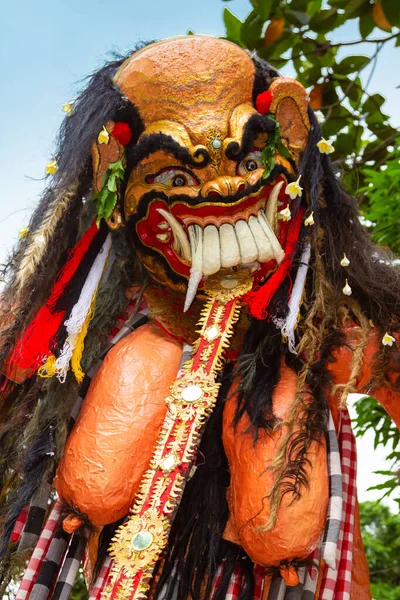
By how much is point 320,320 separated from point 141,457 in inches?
17.0

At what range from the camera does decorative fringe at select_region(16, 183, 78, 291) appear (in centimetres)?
141

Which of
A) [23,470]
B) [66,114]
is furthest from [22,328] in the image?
[66,114]

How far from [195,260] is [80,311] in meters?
0.25

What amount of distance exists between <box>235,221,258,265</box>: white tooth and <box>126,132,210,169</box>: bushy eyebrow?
0.46 feet

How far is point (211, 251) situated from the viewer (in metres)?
1.42

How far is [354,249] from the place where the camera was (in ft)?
5.07

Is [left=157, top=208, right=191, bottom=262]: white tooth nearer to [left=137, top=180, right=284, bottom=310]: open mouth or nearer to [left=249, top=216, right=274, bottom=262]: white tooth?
[left=137, top=180, right=284, bottom=310]: open mouth

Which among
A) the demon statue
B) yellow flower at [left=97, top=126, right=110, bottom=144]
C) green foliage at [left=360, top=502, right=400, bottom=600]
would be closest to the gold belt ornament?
the demon statue

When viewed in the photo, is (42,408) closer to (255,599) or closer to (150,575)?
(150,575)

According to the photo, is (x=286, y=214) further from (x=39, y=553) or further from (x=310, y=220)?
(x=39, y=553)

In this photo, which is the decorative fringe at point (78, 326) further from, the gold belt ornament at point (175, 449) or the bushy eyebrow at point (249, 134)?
the bushy eyebrow at point (249, 134)

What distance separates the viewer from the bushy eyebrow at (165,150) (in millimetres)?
1408

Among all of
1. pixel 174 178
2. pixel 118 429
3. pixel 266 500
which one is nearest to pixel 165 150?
pixel 174 178

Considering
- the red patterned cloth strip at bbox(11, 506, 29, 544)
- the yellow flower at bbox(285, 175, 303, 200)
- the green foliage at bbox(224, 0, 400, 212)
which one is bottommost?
the red patterned cloth strip at bbox(11, 506, 29, 544)
